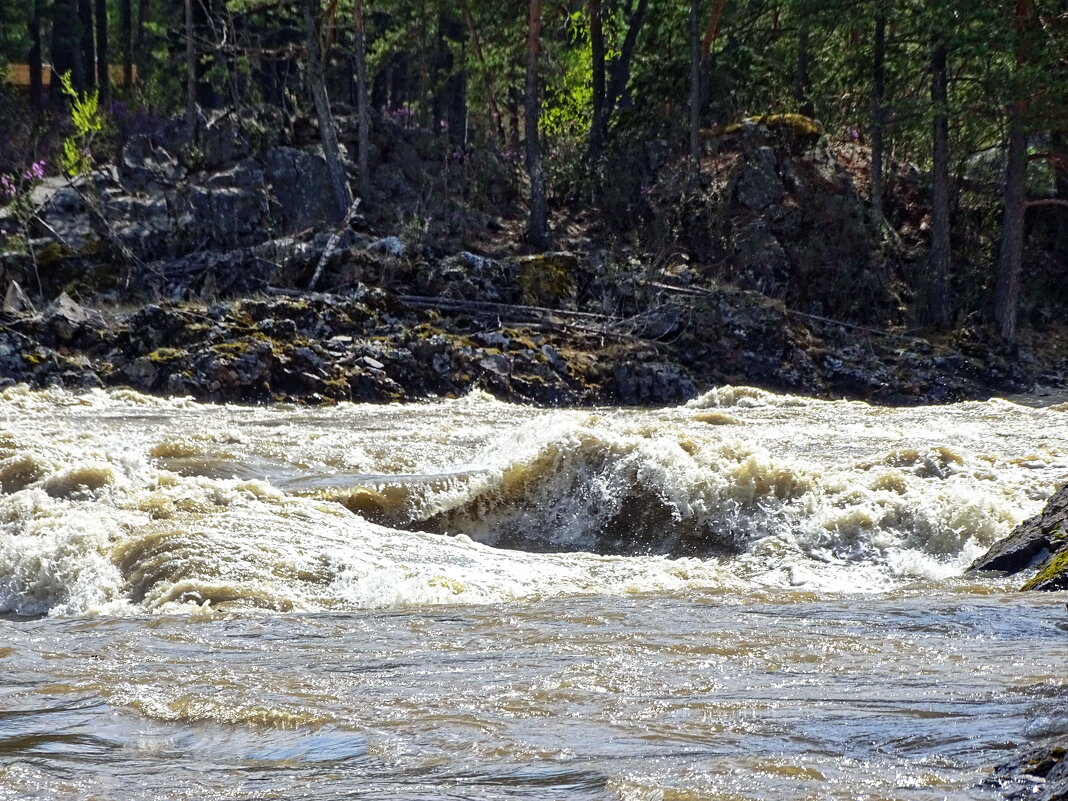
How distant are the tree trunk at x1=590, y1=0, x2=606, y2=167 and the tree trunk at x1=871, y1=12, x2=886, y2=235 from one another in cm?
597

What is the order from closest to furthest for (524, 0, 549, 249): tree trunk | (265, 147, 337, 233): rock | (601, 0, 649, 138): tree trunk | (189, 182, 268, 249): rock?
(524, 0, 549, 249): tree trunk
(189, 182, 268, 249): rock
(265, 147, 337, 233): rock
(601, 0, 649, 138): tree trunk

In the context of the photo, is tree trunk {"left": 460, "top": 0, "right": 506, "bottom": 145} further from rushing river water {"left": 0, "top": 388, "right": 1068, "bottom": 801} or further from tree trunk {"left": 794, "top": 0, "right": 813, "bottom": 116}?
rushing river water {"left": 0, "top": 388, "right": 1068, "bottom": 801}

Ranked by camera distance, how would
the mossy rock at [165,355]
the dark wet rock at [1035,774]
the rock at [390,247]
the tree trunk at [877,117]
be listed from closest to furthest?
the dark wet rock at [1035,774] → the mossy rock at [165,355] → the rock at [390,247] → the tree trunk at [877,117]

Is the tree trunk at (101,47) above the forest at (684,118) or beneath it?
above

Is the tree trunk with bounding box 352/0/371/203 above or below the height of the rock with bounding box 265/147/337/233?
above

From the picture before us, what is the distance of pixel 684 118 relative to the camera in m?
28.0

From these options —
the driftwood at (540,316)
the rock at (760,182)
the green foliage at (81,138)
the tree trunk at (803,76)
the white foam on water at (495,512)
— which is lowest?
the white foam on water at (495,512)

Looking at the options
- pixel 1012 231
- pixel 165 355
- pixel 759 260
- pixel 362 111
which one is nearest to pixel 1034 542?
pixel 165 355

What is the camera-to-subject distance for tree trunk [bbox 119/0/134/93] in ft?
111

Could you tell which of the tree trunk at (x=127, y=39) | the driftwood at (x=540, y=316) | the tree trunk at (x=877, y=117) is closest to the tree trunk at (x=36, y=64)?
the tree trunk at (x=127, y=39)

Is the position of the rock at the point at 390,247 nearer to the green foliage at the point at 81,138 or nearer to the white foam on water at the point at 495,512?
the green foliage at the point at 81,138

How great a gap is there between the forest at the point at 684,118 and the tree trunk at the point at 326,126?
47 millimetres

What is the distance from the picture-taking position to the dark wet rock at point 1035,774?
10.4 ft

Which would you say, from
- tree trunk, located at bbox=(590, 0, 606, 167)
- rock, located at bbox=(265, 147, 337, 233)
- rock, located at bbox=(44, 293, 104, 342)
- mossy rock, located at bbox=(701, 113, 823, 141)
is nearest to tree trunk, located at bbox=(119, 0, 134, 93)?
rock, located at bbox=(265, 147, 337, 233)
